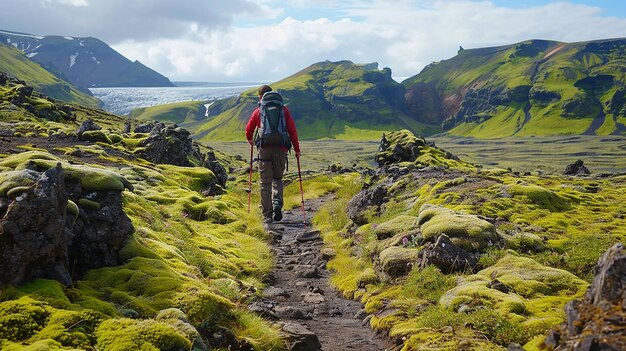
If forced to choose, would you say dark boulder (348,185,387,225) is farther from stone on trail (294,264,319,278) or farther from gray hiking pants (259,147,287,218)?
stone on trail (294,264,319,278)

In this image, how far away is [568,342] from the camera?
6.42 metres

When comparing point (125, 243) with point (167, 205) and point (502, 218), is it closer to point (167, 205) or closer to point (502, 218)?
point (167, 205)

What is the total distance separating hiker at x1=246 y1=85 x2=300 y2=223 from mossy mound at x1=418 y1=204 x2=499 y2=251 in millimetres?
8141

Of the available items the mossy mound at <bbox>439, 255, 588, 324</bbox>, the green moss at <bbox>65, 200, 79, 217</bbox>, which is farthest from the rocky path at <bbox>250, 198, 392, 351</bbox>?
the green moss at <bbox>65, 200, 79, 217</bbox>

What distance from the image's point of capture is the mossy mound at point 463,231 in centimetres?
1806

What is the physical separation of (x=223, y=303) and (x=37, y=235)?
15.7ft

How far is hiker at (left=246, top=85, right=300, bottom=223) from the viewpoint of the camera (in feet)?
77.0

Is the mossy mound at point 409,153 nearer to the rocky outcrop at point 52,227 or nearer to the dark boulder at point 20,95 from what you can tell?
the rocky outcrop at point 52,227

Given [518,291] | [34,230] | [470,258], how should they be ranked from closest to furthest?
[34,230] → [518,291] → [470,258]

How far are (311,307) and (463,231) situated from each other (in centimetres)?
671

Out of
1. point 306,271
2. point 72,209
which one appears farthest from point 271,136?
point 72,209

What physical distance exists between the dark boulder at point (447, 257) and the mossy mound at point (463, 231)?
99cm

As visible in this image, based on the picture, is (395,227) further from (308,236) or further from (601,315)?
(601,315)

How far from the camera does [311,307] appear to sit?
16.7m
